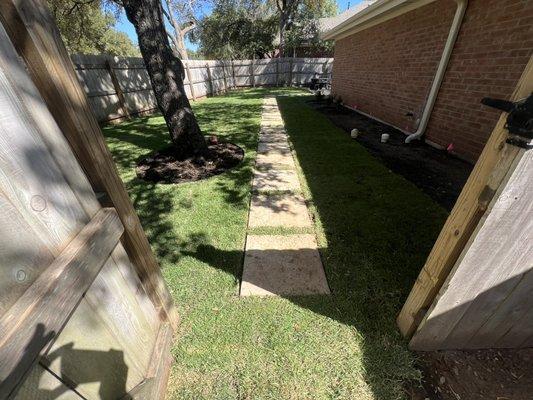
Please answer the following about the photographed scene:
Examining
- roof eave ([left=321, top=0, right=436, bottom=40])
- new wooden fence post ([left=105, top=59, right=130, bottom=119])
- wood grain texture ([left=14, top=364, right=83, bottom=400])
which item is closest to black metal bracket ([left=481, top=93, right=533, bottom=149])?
wood grain texture ([left=14, top=364, right=83, bottom=400])

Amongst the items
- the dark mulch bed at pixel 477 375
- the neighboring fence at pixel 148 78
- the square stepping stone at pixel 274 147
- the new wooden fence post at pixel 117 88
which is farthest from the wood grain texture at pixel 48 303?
the new wooden fence post at pixel 117 88

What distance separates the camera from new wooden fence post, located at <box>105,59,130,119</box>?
888 centimetres

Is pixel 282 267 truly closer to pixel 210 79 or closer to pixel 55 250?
pixel 55 250

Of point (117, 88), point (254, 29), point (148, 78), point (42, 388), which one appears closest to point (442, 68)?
point (42, 388)

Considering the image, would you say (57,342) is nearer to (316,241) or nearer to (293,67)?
(316,241)

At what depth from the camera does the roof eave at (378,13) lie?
5.96 metres

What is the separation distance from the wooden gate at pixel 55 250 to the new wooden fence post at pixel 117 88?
9851mm

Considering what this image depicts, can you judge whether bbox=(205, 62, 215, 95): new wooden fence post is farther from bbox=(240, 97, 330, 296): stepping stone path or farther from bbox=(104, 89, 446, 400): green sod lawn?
bbox=(104, 89, 446, 400): green sod lawn

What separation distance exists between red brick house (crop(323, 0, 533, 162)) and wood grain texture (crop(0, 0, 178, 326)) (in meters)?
5.39

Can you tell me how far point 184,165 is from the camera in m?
4.81

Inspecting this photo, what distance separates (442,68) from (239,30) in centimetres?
2728

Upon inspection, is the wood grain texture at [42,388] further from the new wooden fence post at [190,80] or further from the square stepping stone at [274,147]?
the new wooden fence post at [190,80]

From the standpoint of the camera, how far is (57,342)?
38.9 inches

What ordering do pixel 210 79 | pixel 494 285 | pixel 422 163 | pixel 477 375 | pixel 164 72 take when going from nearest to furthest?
1. pixel 494 285
2. pixel 477 375
3. pixel 164 72
4. pixel 422 163
5. pixel 210 79
